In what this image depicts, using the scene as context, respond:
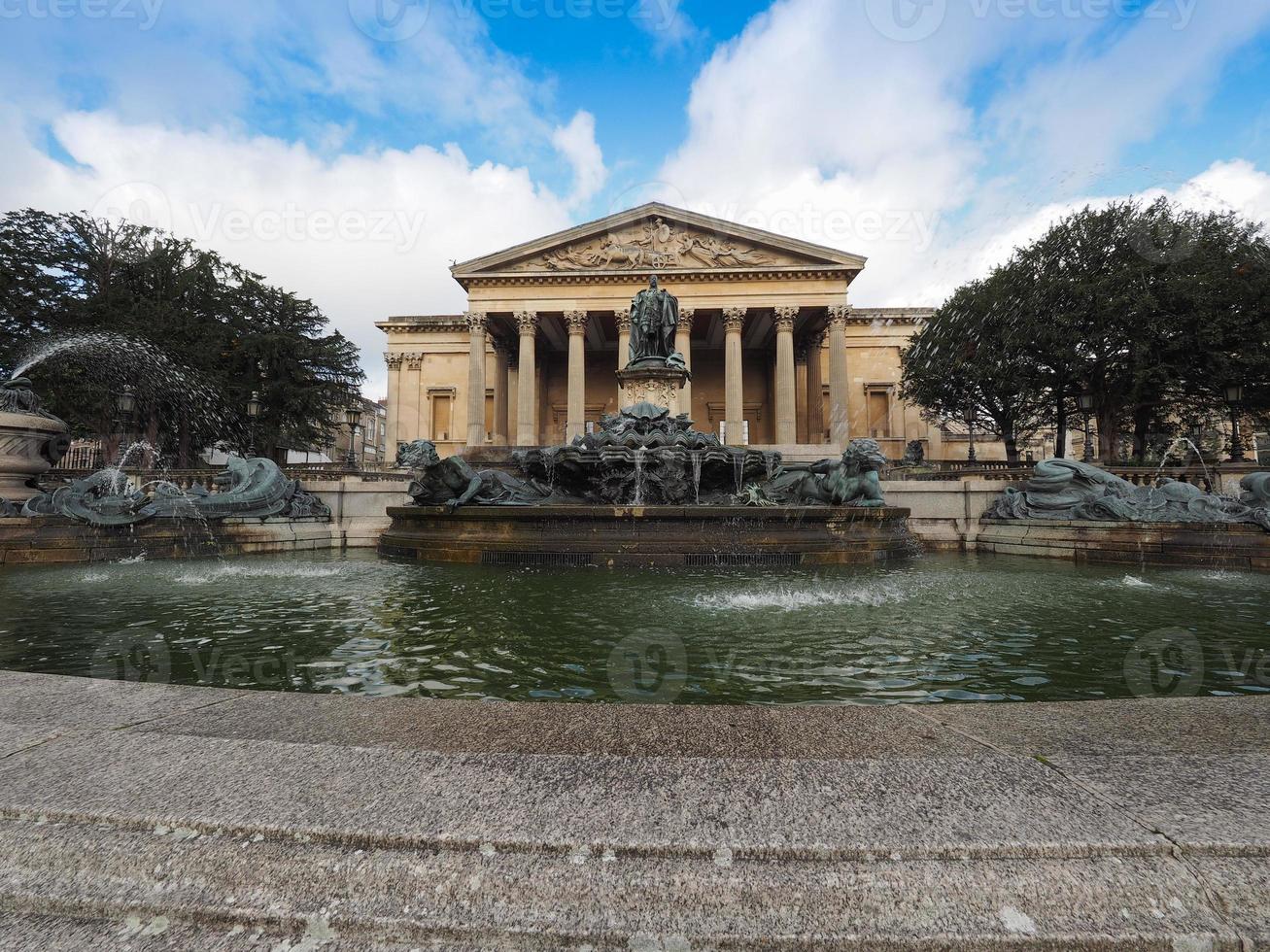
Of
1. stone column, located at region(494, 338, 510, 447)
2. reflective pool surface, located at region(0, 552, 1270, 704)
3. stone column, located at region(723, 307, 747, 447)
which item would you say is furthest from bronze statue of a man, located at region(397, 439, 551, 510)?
stone column, located at region(494, 338, 510, 447)

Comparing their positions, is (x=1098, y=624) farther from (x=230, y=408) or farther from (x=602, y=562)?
(x=230, y=408)

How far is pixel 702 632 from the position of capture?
5.13 m

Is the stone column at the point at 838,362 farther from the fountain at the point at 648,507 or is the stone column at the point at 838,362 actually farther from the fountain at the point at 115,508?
the fountain at the point at 115,508

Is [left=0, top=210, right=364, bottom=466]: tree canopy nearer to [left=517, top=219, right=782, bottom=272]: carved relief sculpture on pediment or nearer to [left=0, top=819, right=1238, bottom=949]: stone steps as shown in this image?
[left=517, top=219, right=782, bottom=272]: carved relief sculpture on pediment

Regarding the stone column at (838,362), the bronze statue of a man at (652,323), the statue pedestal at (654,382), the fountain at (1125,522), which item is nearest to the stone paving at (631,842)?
the fountain at (1125,522)

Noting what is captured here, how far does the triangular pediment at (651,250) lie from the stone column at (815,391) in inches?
235

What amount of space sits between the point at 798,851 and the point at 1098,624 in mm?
5395

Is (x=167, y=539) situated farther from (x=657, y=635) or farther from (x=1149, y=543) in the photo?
(x=1149, y=543)

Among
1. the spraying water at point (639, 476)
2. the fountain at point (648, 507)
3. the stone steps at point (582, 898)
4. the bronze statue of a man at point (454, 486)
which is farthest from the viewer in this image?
the spraying water at point (639, 476)

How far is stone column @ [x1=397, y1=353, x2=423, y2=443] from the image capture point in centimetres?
4938

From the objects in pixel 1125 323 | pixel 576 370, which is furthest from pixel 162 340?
pixel 1125 323

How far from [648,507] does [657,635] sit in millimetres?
5866

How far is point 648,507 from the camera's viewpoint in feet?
35.7

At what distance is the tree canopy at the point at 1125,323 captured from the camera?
23.8m
